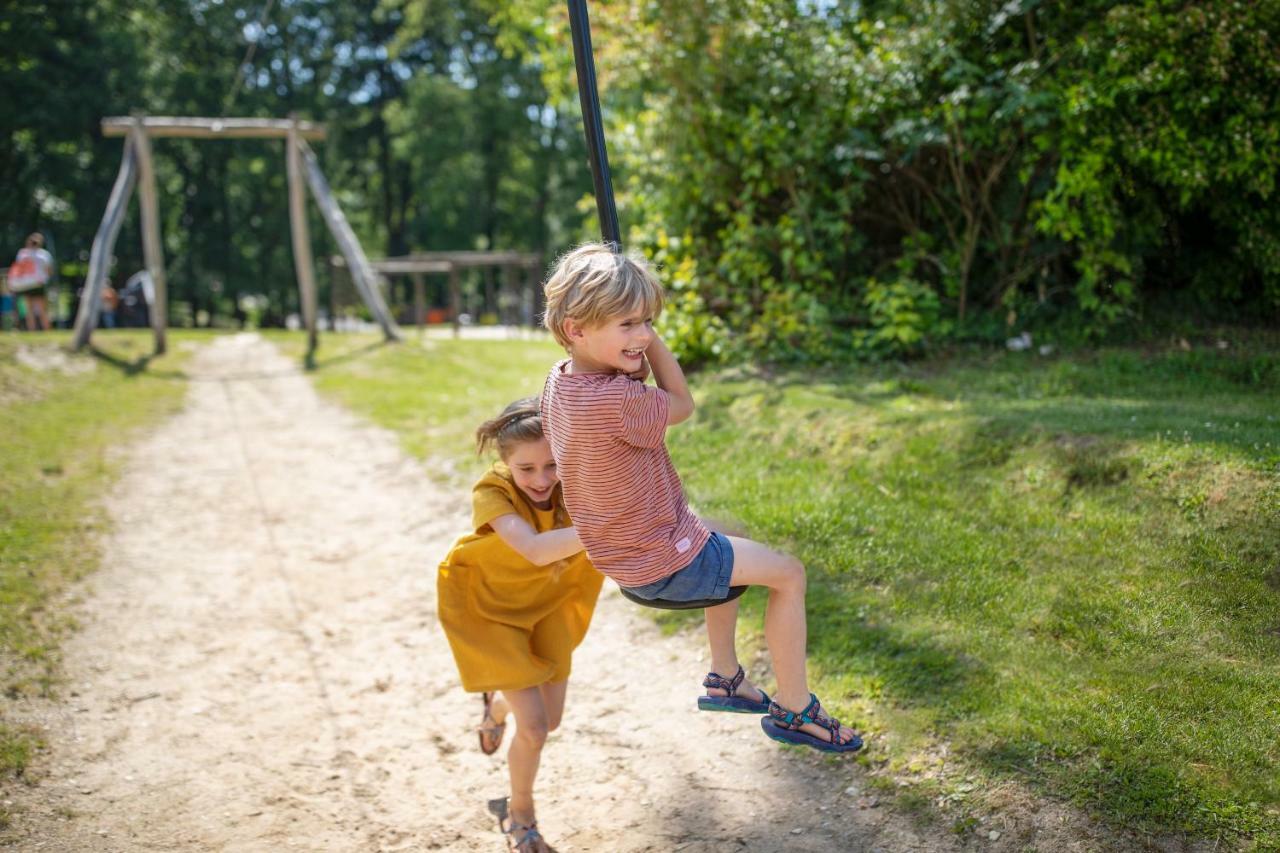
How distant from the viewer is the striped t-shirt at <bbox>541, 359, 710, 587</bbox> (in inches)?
115

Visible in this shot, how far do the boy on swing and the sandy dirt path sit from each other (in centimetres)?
95

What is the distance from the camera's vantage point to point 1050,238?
8.70 meters

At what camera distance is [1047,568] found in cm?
487

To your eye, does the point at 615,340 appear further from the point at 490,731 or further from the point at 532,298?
the point at 532,298

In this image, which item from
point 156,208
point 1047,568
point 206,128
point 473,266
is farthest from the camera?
point 473,266

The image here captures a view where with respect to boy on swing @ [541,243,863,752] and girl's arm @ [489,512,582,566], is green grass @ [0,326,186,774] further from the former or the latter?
boy on swing @ [541,243,863,752]

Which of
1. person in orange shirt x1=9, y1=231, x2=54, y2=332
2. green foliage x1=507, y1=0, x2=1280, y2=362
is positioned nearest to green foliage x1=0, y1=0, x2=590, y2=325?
person in orange shirt x1=9, y1=231, x2=54, y2=332

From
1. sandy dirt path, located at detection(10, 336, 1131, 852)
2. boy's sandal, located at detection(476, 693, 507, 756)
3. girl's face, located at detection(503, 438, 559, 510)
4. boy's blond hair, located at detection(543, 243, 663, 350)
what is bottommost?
sandy dirt path, located at detection(10, 336, 1131, 852)

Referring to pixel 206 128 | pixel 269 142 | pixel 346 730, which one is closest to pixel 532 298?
pixel 206 128

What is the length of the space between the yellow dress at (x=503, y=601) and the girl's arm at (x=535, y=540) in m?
0.06

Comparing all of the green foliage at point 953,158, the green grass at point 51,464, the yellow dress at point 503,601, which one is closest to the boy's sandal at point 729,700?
the yellow dress at point 503,601

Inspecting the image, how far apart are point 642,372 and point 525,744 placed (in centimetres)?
157

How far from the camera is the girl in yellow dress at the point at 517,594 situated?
3553 millimetres

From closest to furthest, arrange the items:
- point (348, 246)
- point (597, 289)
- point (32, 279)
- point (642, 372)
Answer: point (597, 289), point (642, 372), point (348, 246), point (32, 279)
